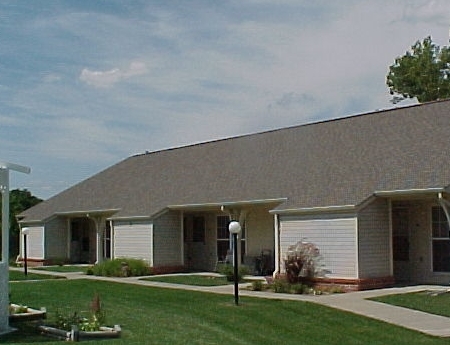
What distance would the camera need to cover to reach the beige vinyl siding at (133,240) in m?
31.6

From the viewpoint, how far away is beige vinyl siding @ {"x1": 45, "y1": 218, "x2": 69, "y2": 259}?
4084 cm

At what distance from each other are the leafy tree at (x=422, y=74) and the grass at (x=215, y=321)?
30.5 metres

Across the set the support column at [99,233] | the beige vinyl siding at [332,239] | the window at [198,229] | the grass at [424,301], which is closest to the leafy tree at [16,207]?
the support column at [99,233]

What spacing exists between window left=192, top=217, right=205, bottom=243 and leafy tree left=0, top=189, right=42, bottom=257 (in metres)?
17.0

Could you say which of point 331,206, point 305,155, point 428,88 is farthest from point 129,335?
point 428,88

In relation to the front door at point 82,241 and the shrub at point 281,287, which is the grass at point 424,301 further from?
the front door at point 82,241

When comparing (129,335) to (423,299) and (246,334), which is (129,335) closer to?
(246,334)

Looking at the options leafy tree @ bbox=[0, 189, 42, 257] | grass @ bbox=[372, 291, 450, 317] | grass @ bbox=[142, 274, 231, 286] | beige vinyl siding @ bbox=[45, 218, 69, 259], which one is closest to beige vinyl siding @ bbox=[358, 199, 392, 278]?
grass @ bbox=[372, 291, 450, 317]

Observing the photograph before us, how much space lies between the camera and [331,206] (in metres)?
23.1

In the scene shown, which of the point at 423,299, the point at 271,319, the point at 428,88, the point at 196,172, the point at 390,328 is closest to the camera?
the point at 390,328

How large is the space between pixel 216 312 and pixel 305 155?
520 inches

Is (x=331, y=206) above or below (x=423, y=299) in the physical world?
A: above

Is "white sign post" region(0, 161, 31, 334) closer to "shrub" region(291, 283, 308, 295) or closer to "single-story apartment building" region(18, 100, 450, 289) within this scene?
"shrub" region(291, 283, 308, 295)

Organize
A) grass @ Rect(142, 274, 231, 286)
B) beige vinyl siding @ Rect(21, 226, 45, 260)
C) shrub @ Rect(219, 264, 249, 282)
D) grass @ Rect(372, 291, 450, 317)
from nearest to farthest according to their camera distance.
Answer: grass @ Rect(372, 291, 450, 317) < grass @ Rect(142, 274, 231, 286) < shrub @ Rect(219, 264, 249, 282) < beige vinyl siding @ Rect(21, 226, 45, 260)
